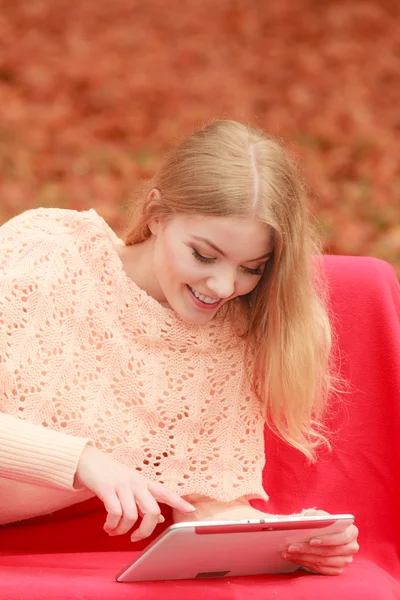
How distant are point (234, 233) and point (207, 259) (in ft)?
0.20

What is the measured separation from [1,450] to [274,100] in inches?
125

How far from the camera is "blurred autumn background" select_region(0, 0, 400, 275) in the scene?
3674 millimetres

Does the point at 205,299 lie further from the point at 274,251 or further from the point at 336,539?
the point at 336,539

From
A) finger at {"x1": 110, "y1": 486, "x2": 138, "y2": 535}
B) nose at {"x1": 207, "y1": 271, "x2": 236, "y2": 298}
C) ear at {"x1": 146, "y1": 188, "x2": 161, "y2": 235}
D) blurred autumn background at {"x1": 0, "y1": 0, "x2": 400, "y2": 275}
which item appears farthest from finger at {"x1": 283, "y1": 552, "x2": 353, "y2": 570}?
blurred autumn background at {"x1": 0, "y1": 0, "x2": 400, "y2": 275}

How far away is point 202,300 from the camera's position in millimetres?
1488

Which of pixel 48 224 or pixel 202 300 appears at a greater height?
pixel 48 224

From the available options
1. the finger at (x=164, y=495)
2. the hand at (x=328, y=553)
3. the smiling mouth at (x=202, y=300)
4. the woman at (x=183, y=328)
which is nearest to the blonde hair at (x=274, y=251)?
the woman at (x=183, y=328)

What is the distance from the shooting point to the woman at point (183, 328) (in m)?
1.45

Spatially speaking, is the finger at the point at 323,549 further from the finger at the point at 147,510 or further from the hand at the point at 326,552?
the finger at the point at 147,510

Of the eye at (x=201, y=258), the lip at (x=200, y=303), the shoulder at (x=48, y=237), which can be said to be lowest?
the lip at (x=200, y=303)

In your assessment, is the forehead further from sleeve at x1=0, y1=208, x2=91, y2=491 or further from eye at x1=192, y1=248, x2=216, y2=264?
sleeve at x1=0, y1=208, x2=91, y2=491

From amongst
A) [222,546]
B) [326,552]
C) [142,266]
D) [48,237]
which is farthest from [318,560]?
[48,237]

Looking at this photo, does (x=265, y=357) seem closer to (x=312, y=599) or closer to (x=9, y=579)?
(x=312, y=599)

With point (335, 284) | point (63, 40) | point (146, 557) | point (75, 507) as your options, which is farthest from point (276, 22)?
point (146, 557)
